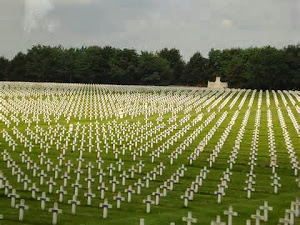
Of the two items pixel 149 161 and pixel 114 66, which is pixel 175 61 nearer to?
pixel 114 66

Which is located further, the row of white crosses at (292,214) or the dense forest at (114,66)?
the dense forest at (114,66)

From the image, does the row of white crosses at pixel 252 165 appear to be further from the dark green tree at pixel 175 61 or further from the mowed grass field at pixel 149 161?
the dark green tree at pixel 175 61

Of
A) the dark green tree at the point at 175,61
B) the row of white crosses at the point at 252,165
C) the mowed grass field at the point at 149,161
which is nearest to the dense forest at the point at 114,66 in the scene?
the dark green tree at the point at 175,61

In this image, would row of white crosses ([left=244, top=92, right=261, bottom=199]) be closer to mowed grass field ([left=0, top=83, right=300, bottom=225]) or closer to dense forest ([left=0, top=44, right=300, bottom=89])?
mowed grass field ([left=0, top=83, right=300, bottom=225])

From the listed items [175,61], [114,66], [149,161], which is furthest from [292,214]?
[175,61]

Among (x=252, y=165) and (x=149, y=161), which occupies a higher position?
(x=252, y=165)

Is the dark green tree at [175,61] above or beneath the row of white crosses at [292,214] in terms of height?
above

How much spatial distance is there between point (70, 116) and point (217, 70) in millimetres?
75094

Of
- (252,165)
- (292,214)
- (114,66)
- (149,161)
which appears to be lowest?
(149,161)

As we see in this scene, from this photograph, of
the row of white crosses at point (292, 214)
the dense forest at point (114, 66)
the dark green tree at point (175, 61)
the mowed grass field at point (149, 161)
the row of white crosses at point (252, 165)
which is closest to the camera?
the row of white crosses at point (292, 214)

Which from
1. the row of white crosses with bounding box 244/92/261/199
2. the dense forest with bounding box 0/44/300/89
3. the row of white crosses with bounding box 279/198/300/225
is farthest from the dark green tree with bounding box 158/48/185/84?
the row of white crosses with bounding box 279/198/300/225

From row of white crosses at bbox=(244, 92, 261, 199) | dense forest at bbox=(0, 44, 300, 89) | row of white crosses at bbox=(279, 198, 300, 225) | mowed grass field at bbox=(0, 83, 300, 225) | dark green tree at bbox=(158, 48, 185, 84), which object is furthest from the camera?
dark green tree at bbox=(158, 48, 185, 84)

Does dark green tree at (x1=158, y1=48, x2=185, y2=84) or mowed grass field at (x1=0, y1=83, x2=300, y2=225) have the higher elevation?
dark green tree at (x1=158, y1=48, x2=185, y2=84)

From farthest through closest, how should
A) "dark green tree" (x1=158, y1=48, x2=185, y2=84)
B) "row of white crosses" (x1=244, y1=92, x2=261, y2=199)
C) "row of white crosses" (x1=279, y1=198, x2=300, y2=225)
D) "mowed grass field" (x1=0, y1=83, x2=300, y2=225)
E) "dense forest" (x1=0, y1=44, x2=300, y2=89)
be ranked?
"dark green tree" (x1=158, y1=48, x2=185, y2=84), "dense forest" (x1=0, y1=44, x2=300, y2=89), "row of white crosses" (x1=244, y1=92, x2=261, y2=199), "mowed grass field" (x1=0, y1=83, x2=300, y2=225), "row of white crosses" (x1=279, y1=198, x2=300, y2=225)
